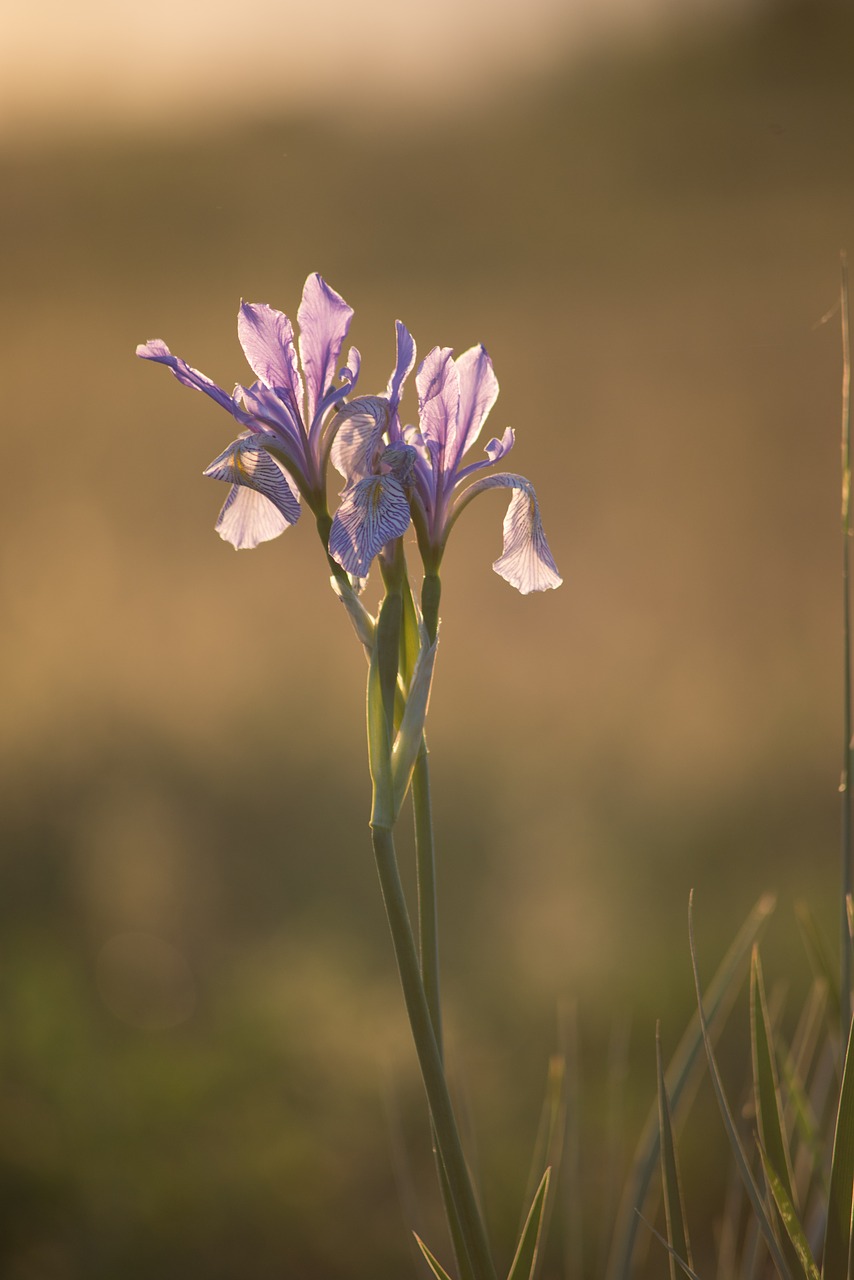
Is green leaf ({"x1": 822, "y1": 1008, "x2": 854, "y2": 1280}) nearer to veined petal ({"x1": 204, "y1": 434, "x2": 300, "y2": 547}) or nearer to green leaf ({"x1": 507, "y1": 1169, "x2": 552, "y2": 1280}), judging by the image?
green leaf ({"x1": 507, "y1": 1169, "x2": 552, "y2": 1280})

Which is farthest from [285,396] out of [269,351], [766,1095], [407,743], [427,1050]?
[766,1095]

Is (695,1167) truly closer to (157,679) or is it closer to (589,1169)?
(589,1169)

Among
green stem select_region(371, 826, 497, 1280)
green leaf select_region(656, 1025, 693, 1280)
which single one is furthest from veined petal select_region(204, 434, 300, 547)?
green leaf select_region(656, 1025, 693, 1280)

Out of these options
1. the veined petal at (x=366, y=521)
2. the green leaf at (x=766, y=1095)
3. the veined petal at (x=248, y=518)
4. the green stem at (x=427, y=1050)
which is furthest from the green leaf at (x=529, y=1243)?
the veined petal at (x=248, y=518)

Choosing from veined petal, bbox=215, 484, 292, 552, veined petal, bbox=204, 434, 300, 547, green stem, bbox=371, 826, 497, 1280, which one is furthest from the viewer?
veined petal, bbox=215, 484, 292, 552

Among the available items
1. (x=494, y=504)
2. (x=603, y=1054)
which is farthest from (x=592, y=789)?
(x=494, y=504)
